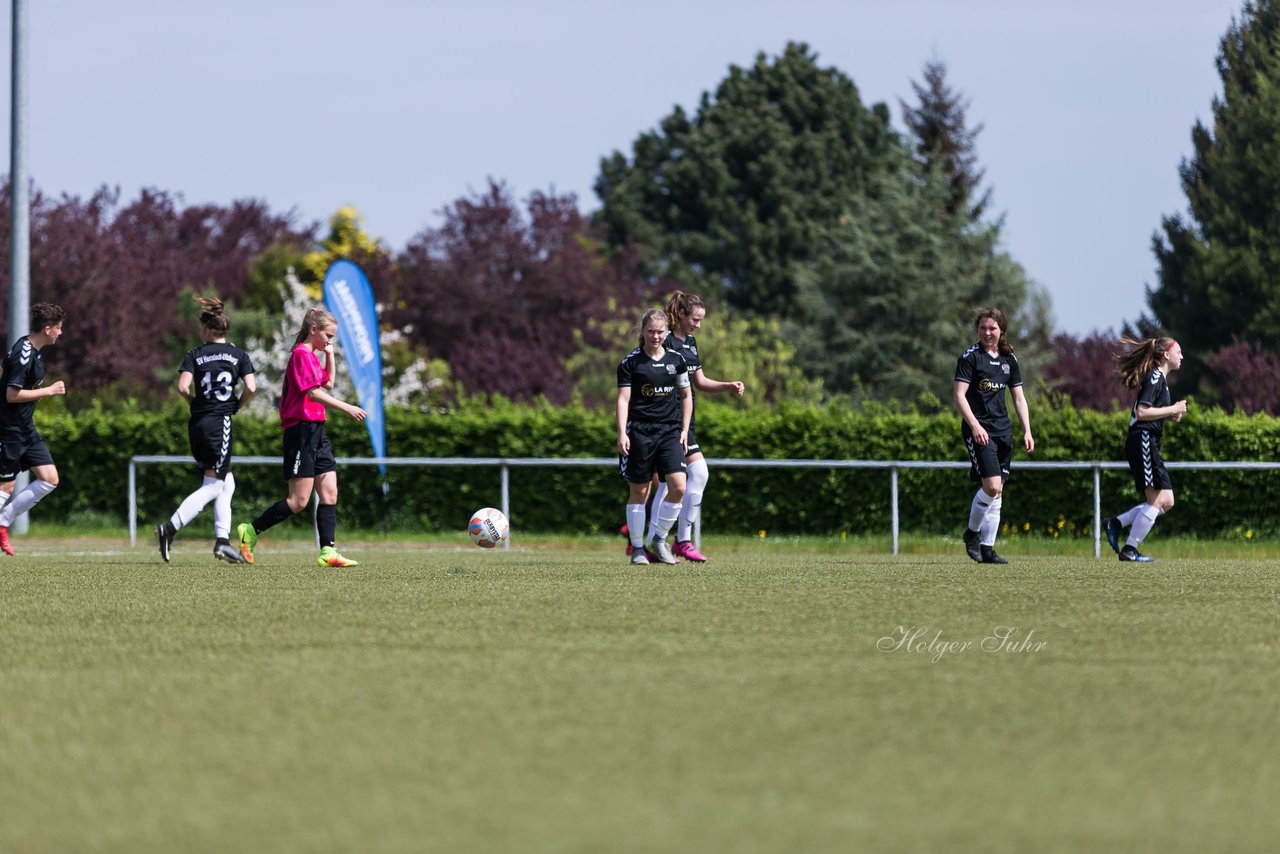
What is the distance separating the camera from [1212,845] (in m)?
3.50

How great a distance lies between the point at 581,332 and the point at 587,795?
4492 cm

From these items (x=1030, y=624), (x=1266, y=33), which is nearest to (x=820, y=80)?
(x=1266, y=33)

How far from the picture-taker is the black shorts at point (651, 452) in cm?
1239

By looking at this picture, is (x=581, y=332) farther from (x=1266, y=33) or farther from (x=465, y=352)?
(x=1266, y=33)

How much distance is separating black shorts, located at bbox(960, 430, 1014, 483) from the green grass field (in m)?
3.31

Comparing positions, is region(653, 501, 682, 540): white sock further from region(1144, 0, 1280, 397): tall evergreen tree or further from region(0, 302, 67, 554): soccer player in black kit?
region(1144, 0, 1280, 397): tall evergreen tree

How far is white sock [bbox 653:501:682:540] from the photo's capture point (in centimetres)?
1260

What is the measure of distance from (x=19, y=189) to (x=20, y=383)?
7.96 metres

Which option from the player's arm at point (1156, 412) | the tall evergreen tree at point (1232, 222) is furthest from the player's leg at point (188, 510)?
the tall evergreen tree at point (1232, 222)

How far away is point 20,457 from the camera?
12773 millimetres

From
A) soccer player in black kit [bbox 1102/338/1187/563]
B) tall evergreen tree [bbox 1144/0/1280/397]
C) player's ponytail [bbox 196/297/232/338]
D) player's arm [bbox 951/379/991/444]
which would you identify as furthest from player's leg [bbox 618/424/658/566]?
tall evergreen tree [bbox 1144/0/1280/397]

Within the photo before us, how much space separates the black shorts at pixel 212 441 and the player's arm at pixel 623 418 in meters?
2.81

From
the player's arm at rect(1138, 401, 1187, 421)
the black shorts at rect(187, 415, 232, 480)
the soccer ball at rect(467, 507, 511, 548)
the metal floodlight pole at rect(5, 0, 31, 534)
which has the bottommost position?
the soccer ball at rect(467, 507, 511, 548)

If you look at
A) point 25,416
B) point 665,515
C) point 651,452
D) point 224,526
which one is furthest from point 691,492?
point 25,416
